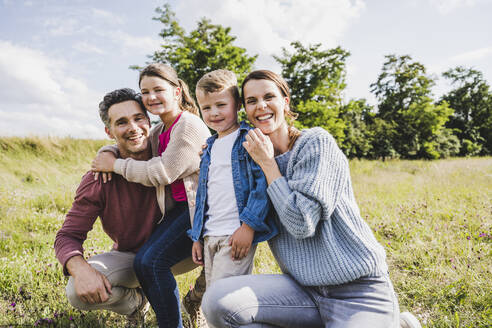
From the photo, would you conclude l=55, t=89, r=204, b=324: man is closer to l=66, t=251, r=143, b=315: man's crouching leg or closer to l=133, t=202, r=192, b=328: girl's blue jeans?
l=66, t=251, r=143, b=315: man's crouching leg

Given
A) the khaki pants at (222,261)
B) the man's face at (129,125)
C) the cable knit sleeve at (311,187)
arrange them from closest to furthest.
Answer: the cable knit sleeve at (311,187), the khaki pants at (222,261), the man's face at (129,125)

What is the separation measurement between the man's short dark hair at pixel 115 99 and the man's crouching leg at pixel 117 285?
3.92ft

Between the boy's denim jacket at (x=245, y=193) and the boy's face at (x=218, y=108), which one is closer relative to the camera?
the boy's denim jacket at (x=245, y=193)

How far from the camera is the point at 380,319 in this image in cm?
171

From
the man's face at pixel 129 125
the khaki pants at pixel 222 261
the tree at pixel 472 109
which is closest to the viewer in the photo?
the khaki pants at pixel 222 261

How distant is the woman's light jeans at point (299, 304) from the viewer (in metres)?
1.74

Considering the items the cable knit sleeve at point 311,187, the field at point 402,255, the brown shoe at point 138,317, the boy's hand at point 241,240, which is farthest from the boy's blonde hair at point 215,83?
the field at point 402,255

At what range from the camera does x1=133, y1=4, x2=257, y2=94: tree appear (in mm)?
15922

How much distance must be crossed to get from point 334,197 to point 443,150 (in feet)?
99.9

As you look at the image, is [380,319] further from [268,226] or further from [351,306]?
[268,226]

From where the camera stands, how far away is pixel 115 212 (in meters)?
2.57

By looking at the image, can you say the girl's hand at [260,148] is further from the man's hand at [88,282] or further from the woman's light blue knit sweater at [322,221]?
the man's hand at [88,282]

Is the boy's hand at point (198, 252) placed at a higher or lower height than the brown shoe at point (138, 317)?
higher

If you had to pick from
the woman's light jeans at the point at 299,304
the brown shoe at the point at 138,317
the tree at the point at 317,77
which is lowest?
the brown shoe at the point at 138,317
